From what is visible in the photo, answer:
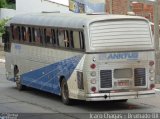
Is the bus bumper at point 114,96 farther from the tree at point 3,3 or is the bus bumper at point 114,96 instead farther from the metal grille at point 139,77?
the tree at point 3,3

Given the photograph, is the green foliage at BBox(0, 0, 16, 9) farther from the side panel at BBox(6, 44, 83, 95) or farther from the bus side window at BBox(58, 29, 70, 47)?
the bus side window at BBox(58, 29, 70, 47)

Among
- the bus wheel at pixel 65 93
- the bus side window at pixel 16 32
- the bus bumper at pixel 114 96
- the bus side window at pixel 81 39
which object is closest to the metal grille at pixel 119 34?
the bus side window at pixel 81 39

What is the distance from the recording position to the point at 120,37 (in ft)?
56.0

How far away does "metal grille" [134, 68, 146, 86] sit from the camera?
17.1 metres

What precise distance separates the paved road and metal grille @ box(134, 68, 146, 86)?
72 centimetres

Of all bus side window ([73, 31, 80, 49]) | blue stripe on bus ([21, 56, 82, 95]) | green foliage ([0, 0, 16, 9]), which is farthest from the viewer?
green foliage ([0, 0, 16, 9])

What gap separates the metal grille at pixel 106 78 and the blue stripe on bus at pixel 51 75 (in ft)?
2.83

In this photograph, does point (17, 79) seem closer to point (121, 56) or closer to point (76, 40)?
point (76, 40)

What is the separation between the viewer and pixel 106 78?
55.3 feet

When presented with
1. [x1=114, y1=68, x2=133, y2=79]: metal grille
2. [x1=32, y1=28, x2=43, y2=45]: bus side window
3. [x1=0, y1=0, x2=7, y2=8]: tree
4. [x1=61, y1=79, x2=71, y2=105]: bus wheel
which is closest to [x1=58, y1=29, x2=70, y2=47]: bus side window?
[x1=61, y1=79, x2=71, y2=105]: bus wheel

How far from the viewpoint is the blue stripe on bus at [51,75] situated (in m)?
17.9

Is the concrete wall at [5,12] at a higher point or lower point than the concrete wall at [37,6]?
lower

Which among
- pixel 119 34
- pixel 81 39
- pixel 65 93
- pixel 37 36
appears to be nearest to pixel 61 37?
pixel 81 39

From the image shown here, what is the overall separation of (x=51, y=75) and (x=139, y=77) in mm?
3577
